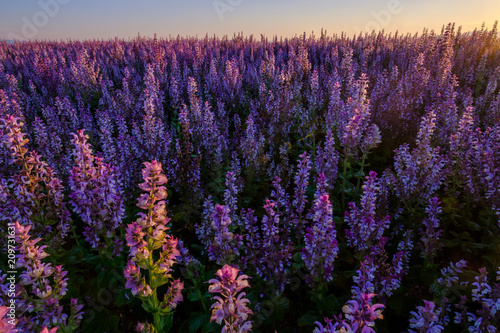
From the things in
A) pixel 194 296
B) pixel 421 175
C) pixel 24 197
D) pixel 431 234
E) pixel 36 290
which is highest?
pixel 421 175

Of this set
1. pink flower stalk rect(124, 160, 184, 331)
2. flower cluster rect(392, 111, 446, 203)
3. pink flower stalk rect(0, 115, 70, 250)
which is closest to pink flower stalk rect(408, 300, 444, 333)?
pink flower stalk rect(124, 160, 184, 331)

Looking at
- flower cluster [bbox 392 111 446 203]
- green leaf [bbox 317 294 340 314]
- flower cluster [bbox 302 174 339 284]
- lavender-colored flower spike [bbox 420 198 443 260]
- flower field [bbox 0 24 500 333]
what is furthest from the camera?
flower cluster [bbox 392 111 446 203]

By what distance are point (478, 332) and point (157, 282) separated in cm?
317

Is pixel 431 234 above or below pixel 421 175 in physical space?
below

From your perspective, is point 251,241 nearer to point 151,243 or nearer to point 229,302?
point 151,243

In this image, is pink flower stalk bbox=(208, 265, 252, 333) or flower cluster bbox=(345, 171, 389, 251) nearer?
pink flower stalk bbox=(208, 265, 252, 333)

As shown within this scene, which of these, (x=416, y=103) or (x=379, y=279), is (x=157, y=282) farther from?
(x=416, y=103)

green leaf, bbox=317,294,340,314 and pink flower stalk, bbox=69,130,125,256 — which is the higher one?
pink flower stalk, bbox=69,130,125,256

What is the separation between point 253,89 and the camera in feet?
44.7

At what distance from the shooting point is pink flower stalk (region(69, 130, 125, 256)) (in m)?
3.63

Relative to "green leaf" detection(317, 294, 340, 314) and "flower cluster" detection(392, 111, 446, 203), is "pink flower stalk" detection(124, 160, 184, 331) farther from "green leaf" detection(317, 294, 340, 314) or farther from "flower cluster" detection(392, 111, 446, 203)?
"flower cluster" detection(392, 111, 446, 203)

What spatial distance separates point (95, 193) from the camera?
3.66 metres

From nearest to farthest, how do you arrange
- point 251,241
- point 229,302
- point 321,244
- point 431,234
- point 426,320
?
point 229,302, point 426,320, point 321,244, point 251,241, point 431,234

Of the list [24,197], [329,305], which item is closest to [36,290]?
[24,197]
